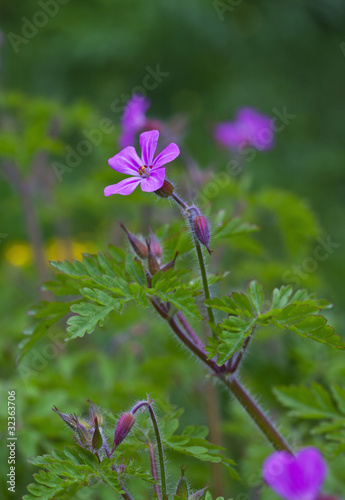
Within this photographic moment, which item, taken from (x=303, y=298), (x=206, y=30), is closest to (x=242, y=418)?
(x=303, y=298)

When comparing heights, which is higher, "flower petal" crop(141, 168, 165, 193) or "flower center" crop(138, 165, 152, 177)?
"flower center" crop(138, 165, 152, 177)

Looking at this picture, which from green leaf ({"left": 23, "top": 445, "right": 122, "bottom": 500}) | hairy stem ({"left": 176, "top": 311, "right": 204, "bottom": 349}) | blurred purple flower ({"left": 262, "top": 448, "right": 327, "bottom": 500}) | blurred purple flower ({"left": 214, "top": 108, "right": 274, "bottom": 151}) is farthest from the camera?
blurred purple flower ({"left": 214, "top": 108, "right": 274, "bottom": 151})

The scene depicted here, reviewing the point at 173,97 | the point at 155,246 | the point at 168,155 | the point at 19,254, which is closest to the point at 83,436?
the point at 155,246

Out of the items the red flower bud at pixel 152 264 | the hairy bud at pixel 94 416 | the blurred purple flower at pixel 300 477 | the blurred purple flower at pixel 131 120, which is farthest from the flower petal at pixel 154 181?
the blurred purple flower at pixel 131 120

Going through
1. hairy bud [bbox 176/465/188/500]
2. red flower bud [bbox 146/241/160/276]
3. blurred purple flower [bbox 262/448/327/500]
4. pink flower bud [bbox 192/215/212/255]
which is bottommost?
blurred purple flower [bbox 262/448/327/500]

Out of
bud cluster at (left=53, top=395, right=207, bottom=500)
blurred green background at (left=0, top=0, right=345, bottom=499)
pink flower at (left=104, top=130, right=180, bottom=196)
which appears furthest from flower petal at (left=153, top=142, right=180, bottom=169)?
blurred green background at (left=0, top=0, right=345, bottom=499)

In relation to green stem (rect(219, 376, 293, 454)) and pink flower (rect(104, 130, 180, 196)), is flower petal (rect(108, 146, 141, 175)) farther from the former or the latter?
green stem (rect(219, 376, 293, 454))

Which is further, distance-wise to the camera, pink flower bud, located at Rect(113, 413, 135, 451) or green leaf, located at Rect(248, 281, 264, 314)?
green leaf, located at Rect(248, 281, 264, 314)

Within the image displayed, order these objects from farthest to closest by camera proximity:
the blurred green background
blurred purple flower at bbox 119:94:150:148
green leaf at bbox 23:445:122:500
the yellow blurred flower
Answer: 1. the yellow blurred flower
2. the blurred green background
3. blurred purple flower at bbox 119:94:150:148
4. green leaf at bbox 23:445:122:500

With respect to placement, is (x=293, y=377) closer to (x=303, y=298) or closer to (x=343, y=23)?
(x=303, y=298)

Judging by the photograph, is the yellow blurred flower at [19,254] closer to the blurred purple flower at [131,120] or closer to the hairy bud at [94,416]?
the blurred purple flower at [131,120]
